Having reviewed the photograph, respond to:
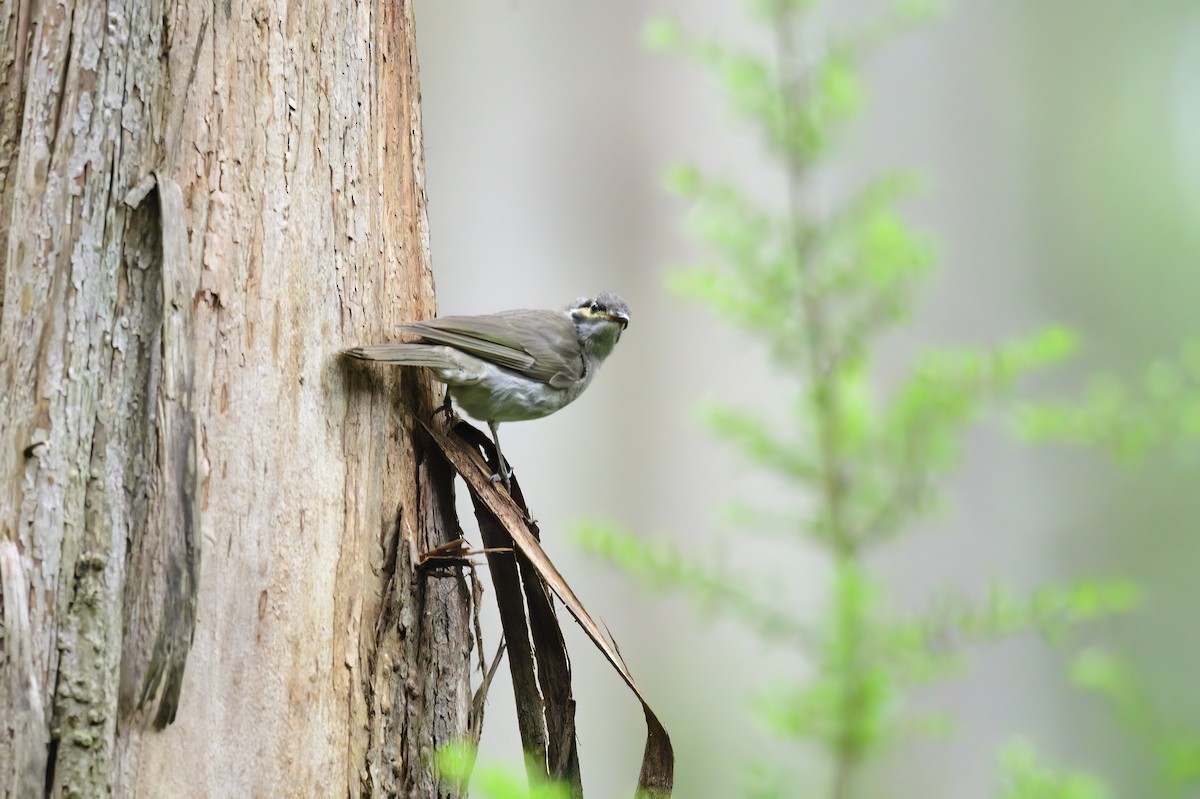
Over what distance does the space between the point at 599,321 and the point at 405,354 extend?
3.32ft

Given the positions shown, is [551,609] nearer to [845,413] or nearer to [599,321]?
[845,413]

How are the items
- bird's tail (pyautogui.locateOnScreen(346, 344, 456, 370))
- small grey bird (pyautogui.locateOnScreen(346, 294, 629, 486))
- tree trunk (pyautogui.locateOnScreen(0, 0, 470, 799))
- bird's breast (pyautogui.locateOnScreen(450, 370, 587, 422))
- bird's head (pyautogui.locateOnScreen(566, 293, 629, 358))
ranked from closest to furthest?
tree trunk (pyautogui.locateOnScreen(0, 0, 470, 799))
bird's tail (pyautogui.locateOnScreen(346, 344, 456, 370))
small grey bird (pyautogui.locateOnScreen(346, 294, 629, 486))
bird's breast (pyautogui.locateOnScreen(450, 370, 587, 422))
bird's head (pyautogui.locateOnScreen(566, 293, 629, 358))

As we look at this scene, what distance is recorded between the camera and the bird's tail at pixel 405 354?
1.50 metres

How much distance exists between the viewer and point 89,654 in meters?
1.19

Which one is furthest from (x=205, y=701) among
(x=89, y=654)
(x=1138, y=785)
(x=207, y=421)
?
(x=1138, y=785)

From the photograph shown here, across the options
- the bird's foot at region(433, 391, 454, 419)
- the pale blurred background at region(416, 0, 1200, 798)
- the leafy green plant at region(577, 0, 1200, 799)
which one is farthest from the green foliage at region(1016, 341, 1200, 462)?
the pale blurred background at region(416, 0, 1200, 798)

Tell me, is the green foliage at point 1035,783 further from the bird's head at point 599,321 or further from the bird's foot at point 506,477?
the bird's head at point 599,321

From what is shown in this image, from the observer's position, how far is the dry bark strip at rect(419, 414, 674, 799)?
1.50 m

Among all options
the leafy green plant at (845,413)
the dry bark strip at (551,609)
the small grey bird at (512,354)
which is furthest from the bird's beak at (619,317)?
the dry bark strip at (551,609)

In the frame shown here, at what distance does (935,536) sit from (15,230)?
409cm

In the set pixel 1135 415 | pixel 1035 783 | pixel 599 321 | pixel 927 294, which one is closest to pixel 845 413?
pixel 1135 415

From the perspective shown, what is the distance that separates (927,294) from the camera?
341 centimetres

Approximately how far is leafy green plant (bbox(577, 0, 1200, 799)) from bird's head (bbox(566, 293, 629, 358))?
0.27 metres

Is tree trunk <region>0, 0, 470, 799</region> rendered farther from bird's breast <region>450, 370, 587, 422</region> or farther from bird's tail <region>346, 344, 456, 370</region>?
bird's breast <region>450, 370, 587, 422</region>
